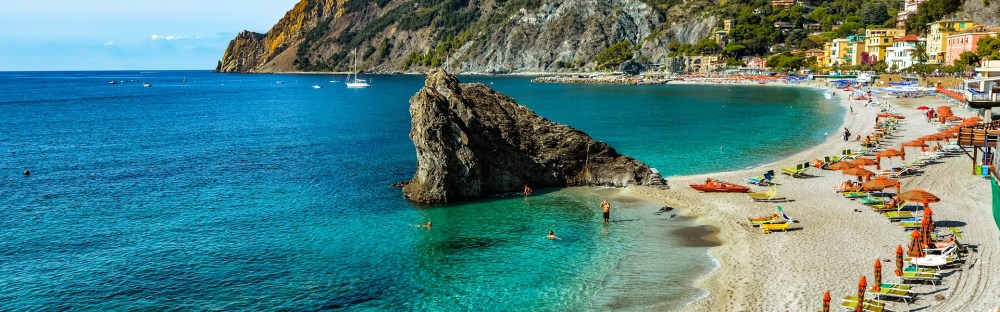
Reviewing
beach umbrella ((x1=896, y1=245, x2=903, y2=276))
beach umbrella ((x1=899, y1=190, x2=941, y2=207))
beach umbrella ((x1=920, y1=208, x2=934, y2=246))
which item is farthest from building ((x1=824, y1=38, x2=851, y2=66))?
beach umbrella ((x1=896, y1=245, x2=903, y2=276))

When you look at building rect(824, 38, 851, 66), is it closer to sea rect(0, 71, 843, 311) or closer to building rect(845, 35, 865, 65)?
building rect(845, 35, 865, 65)

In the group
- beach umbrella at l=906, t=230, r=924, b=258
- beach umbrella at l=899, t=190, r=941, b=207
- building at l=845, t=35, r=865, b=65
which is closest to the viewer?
beach umbrella at l=906, t=230, r=924, b=258

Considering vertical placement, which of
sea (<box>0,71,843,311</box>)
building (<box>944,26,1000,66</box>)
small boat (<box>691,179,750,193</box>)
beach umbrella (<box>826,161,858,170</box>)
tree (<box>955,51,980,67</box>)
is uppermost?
building (<box>944,26,1000,66</box>)

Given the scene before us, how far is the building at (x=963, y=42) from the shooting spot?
4190 inches

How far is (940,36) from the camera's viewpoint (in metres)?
119

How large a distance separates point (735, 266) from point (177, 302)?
17.6 metres

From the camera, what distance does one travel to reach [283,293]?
74.3 ft

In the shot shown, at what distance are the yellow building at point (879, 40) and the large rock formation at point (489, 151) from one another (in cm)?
12591

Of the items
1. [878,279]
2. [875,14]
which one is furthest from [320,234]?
[875,14]

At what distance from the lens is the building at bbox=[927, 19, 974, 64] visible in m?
118

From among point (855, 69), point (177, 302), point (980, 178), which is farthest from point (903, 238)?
point (855, 69)

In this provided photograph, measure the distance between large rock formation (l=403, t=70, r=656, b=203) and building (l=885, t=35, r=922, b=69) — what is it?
355ft

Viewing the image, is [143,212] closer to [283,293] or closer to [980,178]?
[283,293]

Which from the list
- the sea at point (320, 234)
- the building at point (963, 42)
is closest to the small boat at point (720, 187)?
the sea at point (320, 234)
